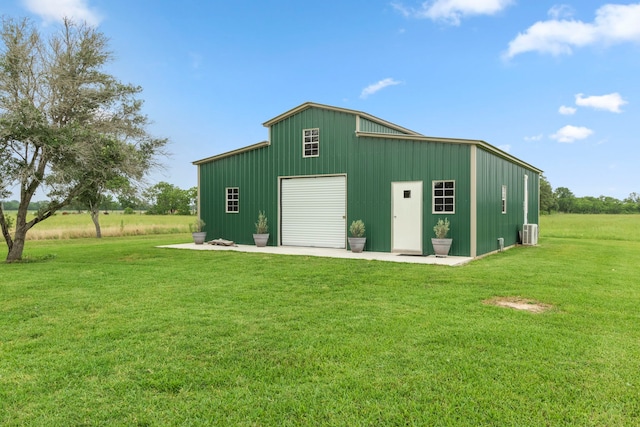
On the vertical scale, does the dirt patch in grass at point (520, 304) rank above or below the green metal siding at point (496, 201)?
below

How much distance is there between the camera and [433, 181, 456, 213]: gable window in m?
11.4

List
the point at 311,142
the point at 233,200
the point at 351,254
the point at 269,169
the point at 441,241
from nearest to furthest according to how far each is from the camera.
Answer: the point at 441,241 → the point at 351,254 → the point at 311,142 → the point at 269,169 → the point at 233,200

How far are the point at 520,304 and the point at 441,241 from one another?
547 centimetres

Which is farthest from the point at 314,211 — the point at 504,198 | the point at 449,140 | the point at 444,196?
the point at 504,198

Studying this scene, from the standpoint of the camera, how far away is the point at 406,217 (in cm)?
1214

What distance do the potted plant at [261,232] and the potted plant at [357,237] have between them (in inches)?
132

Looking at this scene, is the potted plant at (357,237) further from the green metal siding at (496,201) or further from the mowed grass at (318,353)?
the mowed grass at (318,353)

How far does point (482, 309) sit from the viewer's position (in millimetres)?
5336

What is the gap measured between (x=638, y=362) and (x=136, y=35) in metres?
17.8

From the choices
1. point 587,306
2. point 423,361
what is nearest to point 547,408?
point 423,361

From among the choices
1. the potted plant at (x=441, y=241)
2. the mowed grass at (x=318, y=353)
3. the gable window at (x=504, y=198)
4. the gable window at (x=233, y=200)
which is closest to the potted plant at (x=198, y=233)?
the gable window at (x=233, y=200)

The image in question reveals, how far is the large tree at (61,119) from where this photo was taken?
397 inches

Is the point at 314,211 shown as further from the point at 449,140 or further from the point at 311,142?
the point at 449,140

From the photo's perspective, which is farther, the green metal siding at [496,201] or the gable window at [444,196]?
the green metal siding at [496,201]
